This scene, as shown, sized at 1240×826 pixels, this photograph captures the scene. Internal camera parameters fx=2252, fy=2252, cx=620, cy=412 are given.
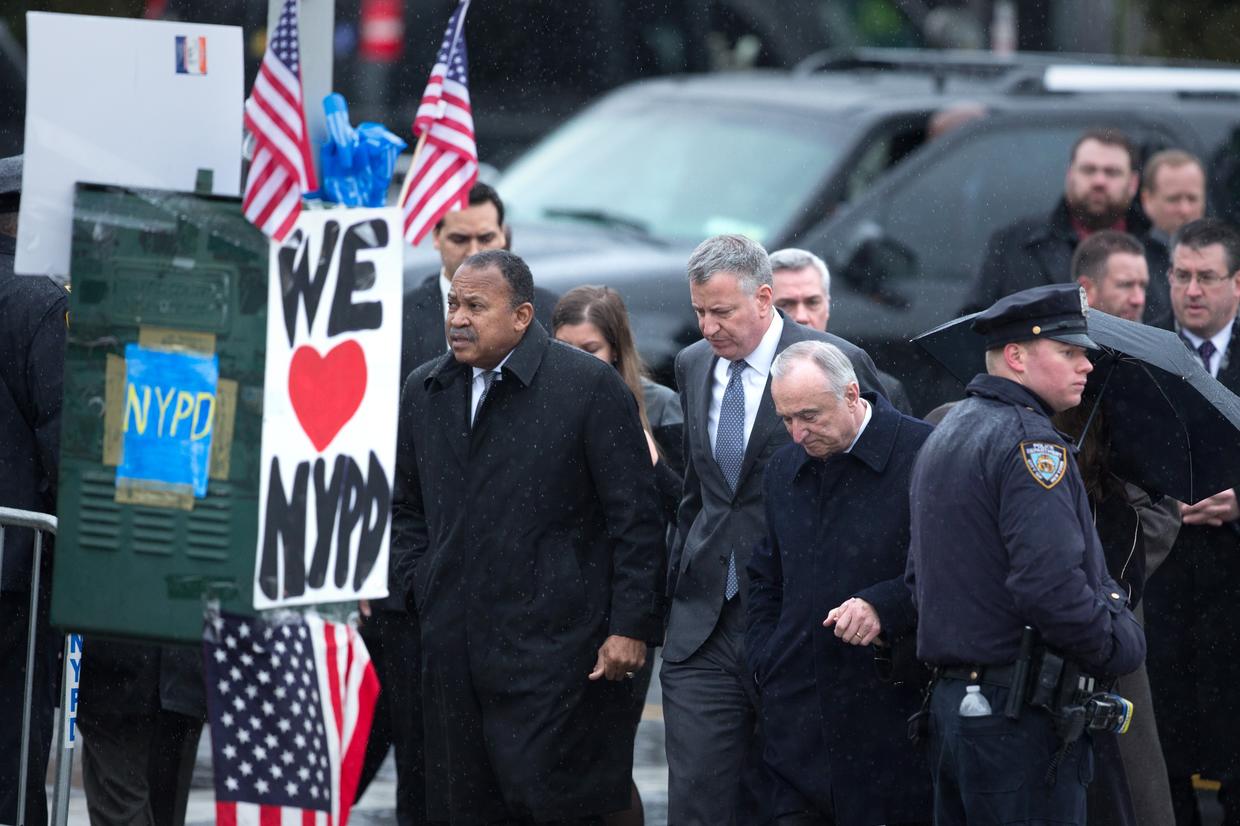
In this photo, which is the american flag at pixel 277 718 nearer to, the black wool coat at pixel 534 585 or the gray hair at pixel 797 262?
the black wool coat at pixel 534 585

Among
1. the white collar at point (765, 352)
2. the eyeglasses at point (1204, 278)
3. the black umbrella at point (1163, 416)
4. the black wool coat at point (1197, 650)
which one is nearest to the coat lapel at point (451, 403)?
the white collar at point (765, 352)

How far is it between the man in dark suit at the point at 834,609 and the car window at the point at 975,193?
5.67 meters

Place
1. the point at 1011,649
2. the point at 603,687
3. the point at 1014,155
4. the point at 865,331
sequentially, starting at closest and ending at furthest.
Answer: the point at 1011,649 → the point at 603,687 → the point at 865,331 → the point at 1014,155

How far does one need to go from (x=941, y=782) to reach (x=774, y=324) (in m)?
1.80

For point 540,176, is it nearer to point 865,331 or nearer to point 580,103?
point 865,331

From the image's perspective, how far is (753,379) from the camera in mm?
7234

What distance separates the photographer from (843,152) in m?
12.5

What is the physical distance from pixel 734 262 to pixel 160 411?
235cm

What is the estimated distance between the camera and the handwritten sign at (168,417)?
17.2ft

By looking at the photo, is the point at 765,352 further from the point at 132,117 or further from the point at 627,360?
the point at 132,117

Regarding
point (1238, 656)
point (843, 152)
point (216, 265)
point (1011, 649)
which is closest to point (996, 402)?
point (1011, 649)

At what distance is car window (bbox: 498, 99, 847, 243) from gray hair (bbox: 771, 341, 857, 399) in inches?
217

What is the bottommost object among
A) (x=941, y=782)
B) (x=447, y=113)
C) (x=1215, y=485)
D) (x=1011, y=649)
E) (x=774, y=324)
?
(x=941, y=782)

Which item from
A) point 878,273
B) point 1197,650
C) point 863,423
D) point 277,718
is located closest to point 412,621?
point 863,423
